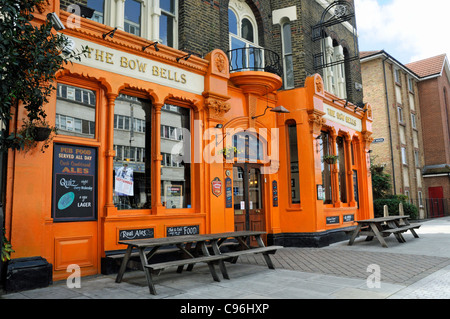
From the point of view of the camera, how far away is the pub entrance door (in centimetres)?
1046

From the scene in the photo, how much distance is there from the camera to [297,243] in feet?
37.2

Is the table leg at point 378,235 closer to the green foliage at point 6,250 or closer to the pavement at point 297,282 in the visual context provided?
the pavement at point 297,282

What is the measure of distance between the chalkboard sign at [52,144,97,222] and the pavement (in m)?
1.23

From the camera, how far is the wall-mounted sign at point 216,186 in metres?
9.29

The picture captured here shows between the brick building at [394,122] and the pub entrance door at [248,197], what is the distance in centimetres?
1507

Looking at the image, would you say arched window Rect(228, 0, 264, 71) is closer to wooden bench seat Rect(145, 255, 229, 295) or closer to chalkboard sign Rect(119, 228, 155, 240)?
chalkboard sign Rect(119, 228, 155, 240)

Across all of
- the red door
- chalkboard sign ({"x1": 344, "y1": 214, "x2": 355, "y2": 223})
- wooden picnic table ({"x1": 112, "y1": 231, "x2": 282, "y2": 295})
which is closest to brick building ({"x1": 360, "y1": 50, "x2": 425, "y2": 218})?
the red door

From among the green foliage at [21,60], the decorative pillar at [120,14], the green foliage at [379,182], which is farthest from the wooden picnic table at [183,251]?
the green foliage at [379,182]

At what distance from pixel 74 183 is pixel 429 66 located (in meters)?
32.6
